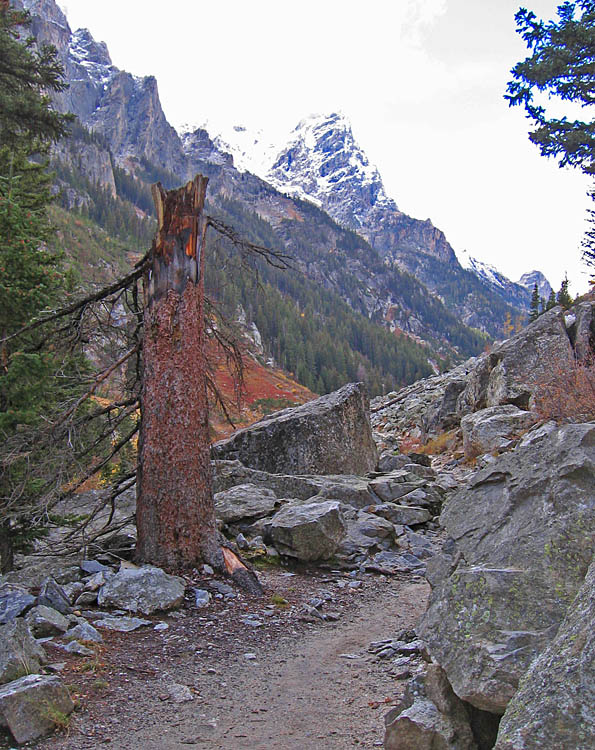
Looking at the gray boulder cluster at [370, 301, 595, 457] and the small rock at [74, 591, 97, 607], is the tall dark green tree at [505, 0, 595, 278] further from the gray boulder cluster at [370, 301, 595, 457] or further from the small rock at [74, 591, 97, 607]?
the small rock at [74, 591, 97, 607]

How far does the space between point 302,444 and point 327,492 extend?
2.40m

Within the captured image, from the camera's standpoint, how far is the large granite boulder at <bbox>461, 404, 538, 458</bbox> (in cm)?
1609

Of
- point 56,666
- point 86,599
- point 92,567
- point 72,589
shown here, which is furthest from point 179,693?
point 92,567

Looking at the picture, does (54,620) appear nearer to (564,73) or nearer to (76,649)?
(76,649)

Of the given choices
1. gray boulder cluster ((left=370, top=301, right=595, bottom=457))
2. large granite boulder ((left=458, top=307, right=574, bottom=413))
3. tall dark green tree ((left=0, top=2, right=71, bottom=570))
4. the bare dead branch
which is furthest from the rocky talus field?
large granite boulder ((left=458, top=307, right=574, bottom=413))

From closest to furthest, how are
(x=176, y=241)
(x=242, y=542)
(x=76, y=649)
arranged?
1. (x=76, y=649)
2. (x=176, y=241)
3. (x=242, y=542)

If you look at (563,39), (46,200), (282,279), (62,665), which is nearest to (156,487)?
(62,665)

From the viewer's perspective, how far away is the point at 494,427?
16.6m

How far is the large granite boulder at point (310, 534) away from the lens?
894cm

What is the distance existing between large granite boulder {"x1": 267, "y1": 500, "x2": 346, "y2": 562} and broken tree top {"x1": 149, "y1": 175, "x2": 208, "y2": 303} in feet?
14.0

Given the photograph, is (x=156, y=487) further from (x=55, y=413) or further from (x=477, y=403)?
(x=477, y=403)

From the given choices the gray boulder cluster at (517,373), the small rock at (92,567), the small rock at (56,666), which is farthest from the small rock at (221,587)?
the gray boulder cluster at (517,373)

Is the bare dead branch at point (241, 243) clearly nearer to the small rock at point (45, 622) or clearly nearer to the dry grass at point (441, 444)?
the small rock at point (45, 622)

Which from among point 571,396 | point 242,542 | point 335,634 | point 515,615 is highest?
point 571,396
